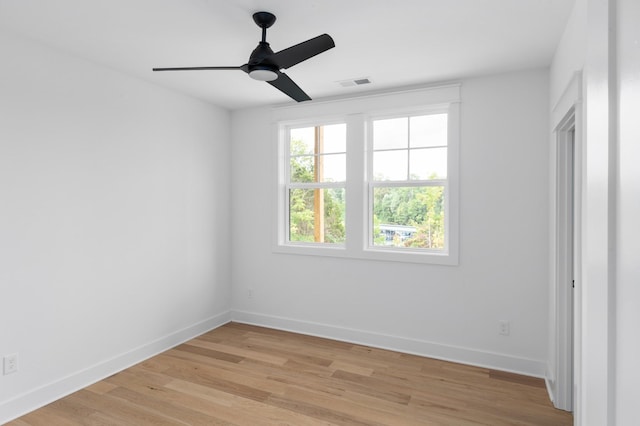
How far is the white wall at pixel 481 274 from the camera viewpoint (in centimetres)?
325

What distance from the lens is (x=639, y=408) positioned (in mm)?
286

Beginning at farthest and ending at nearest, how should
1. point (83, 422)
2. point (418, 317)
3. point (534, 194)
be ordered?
1. point (418, 317)
2. point (534, 194)
3. point (83, 422)

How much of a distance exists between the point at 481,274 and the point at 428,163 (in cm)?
117

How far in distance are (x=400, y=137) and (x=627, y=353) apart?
3.74 m

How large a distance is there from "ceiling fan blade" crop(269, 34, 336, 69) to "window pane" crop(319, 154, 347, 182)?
1910 mm

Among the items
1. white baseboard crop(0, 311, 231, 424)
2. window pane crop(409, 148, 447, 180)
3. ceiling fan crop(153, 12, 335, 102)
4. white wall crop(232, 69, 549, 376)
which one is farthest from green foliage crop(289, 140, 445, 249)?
ceiling fan crop(153, 12, 335, 102)

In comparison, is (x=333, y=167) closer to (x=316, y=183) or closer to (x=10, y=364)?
(x=316, y=183)

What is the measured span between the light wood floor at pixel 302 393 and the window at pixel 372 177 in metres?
1.04

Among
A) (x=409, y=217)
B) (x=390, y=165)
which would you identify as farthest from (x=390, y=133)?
(x=409, y=217)

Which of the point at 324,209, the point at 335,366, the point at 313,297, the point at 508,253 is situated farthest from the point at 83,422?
the point at 508,253

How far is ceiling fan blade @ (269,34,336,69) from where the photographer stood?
2.18 meters

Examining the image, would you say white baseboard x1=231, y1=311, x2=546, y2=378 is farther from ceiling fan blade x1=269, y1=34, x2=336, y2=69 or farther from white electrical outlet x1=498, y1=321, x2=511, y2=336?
ceiling fan blade x1=269, y1=34, x2=336, y2=69

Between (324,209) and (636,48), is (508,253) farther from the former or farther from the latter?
(636,48)

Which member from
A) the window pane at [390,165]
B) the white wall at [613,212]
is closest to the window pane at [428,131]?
the window pane at [390,165]
